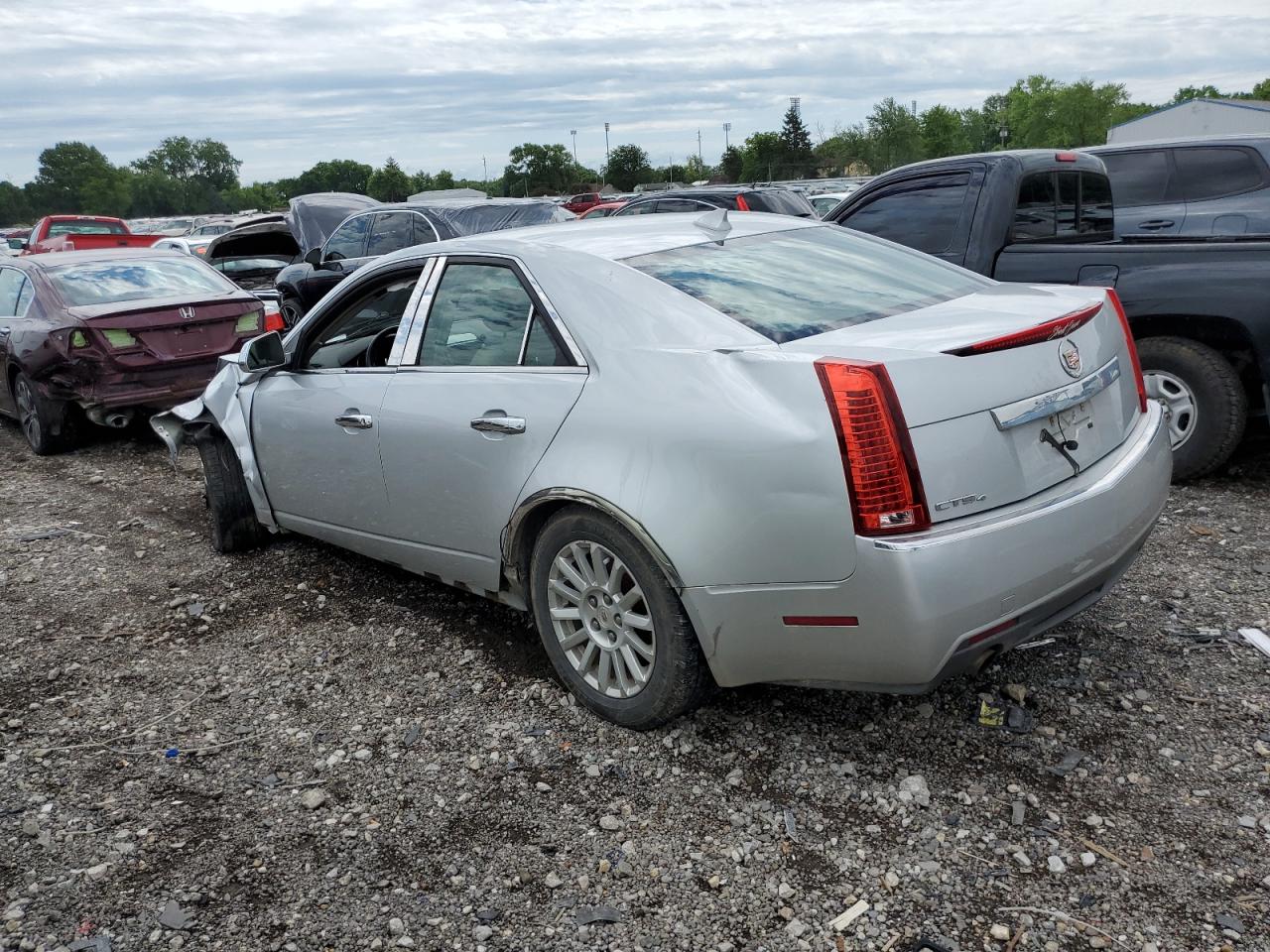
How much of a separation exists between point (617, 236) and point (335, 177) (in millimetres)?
140632

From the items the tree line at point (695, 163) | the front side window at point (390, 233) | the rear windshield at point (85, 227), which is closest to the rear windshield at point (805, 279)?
the front side window at point (390, 233)

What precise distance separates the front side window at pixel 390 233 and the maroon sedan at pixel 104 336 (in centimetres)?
362

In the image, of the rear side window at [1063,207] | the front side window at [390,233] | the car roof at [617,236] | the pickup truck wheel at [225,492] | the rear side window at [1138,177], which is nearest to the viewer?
the car roof at [617,236]

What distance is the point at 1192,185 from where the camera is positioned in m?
8.53

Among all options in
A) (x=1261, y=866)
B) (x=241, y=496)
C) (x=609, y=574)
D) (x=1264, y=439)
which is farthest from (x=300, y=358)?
(x=1264, y=439)

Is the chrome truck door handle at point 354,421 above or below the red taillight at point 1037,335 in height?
below

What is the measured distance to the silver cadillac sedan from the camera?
273 cm

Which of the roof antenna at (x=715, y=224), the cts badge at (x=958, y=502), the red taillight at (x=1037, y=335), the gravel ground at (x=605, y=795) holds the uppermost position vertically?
the roof antenna at (x=715, y=224)

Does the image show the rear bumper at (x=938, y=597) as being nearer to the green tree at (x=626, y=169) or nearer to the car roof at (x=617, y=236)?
the car roof at (x=617, y=236)

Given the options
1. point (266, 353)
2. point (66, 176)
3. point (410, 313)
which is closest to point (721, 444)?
point (410, 313)

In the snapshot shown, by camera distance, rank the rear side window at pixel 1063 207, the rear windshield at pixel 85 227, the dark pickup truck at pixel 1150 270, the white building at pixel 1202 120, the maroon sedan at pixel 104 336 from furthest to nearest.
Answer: the white building at pixel 1202 120, the rear windshield at pixel 85 227, the maroon sedan at pixel 104 336, the rear side window at pixel 1063 207, the dark pickup truck at pixel 1150 270

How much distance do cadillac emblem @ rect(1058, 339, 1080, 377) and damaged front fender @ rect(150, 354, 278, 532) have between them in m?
3.58

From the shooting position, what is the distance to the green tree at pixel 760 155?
8912 cm

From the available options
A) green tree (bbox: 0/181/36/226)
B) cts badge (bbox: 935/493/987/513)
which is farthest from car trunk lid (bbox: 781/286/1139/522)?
green tree (bbox: 0/181/36/226)
